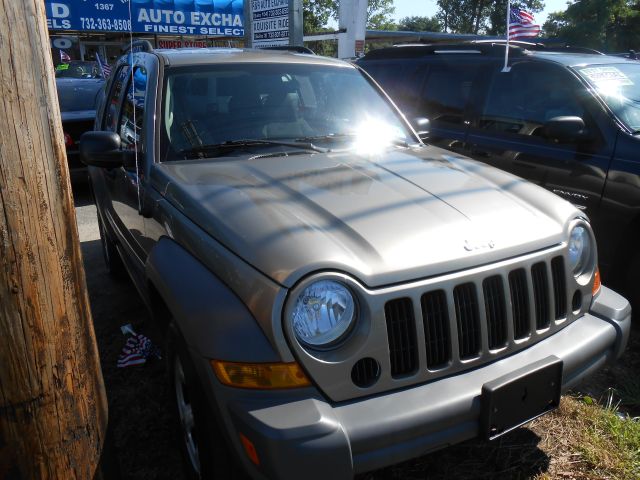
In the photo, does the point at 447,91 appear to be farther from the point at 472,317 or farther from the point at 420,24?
the point at 420,24

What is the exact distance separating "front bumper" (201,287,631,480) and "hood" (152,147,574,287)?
388 millimetres

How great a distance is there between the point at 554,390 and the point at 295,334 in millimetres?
1049

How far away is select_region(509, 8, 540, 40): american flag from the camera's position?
5.34 meters

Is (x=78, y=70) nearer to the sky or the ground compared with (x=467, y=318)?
nearer to the sky

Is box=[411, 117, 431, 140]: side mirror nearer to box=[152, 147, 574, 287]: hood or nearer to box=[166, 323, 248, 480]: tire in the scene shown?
box=[152, 147, 574, 287]: hood

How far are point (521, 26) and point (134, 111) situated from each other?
3962 millimetres

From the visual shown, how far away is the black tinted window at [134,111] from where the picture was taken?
10.2 ft

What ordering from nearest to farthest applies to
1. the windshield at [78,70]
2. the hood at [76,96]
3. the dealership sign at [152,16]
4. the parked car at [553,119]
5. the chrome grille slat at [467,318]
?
the chrome grille slat at [467,318] → the parked car at [553,119] → the hood at [76,96] → the windshield at [78,70] → the dealership sign at [152,16]

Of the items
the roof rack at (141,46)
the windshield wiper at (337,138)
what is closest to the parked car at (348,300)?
the windshield wiper at (337,138)

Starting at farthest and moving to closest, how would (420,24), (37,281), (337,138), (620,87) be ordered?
(420,24) < (620,87) < (337,138) < (37,281)

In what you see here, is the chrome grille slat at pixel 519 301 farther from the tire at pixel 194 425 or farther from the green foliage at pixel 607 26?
the green foliage at pixel 607 26

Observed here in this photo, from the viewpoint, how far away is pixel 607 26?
3791 centimetres

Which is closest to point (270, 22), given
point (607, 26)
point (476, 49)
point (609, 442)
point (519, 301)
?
point (476, 49)

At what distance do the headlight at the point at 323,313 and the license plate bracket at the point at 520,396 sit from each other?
55cm
